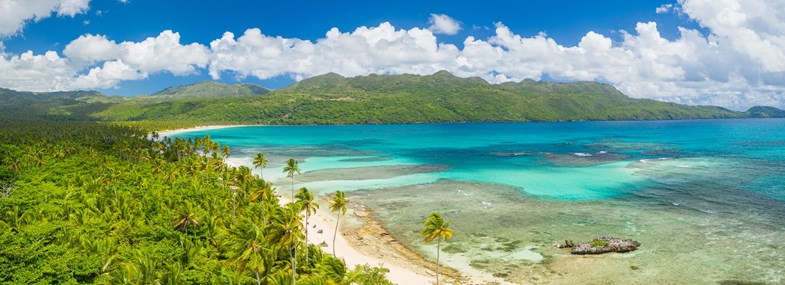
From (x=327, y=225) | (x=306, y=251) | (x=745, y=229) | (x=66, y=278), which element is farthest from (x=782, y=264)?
(x=66, y=278)

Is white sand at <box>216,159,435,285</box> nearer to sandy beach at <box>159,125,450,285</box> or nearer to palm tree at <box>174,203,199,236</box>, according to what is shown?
sandy beach at <box>159,125,450,285</box>

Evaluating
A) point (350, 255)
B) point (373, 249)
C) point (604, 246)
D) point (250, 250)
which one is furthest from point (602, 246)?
point (250, 250)

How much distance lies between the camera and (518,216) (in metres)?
83.7

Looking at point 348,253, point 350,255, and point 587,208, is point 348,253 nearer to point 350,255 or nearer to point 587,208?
point 350,255

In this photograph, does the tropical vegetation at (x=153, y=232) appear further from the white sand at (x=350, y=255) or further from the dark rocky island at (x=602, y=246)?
the dark rocky island at (x=602, y=246)

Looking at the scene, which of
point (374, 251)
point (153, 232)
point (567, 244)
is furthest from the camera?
point (374, 251)

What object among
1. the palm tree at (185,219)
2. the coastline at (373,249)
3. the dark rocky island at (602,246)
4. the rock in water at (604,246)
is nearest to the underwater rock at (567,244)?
the dark rocky island at (602,246)

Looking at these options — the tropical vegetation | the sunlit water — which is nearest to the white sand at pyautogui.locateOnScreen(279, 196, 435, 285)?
the tropical vegetation

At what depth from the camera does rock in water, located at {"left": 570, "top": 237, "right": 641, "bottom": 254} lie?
61.8m

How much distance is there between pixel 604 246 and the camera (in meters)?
62.7

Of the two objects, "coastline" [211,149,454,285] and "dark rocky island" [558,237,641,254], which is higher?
"dark rocky island" [558,237,641,254]

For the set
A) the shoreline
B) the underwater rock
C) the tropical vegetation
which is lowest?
the shoreline

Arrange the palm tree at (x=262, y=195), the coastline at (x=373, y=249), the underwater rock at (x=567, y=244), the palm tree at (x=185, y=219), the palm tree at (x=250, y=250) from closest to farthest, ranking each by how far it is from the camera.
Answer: the palm tree at (x=250, y=250)
the coastline at (x=373, y=249)
the palm tree at (x=185, y=219)
the underwater rock at (x=567, y=244)
the palm tree at (x=262, y=195)

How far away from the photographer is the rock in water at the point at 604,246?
6183 centimetres
